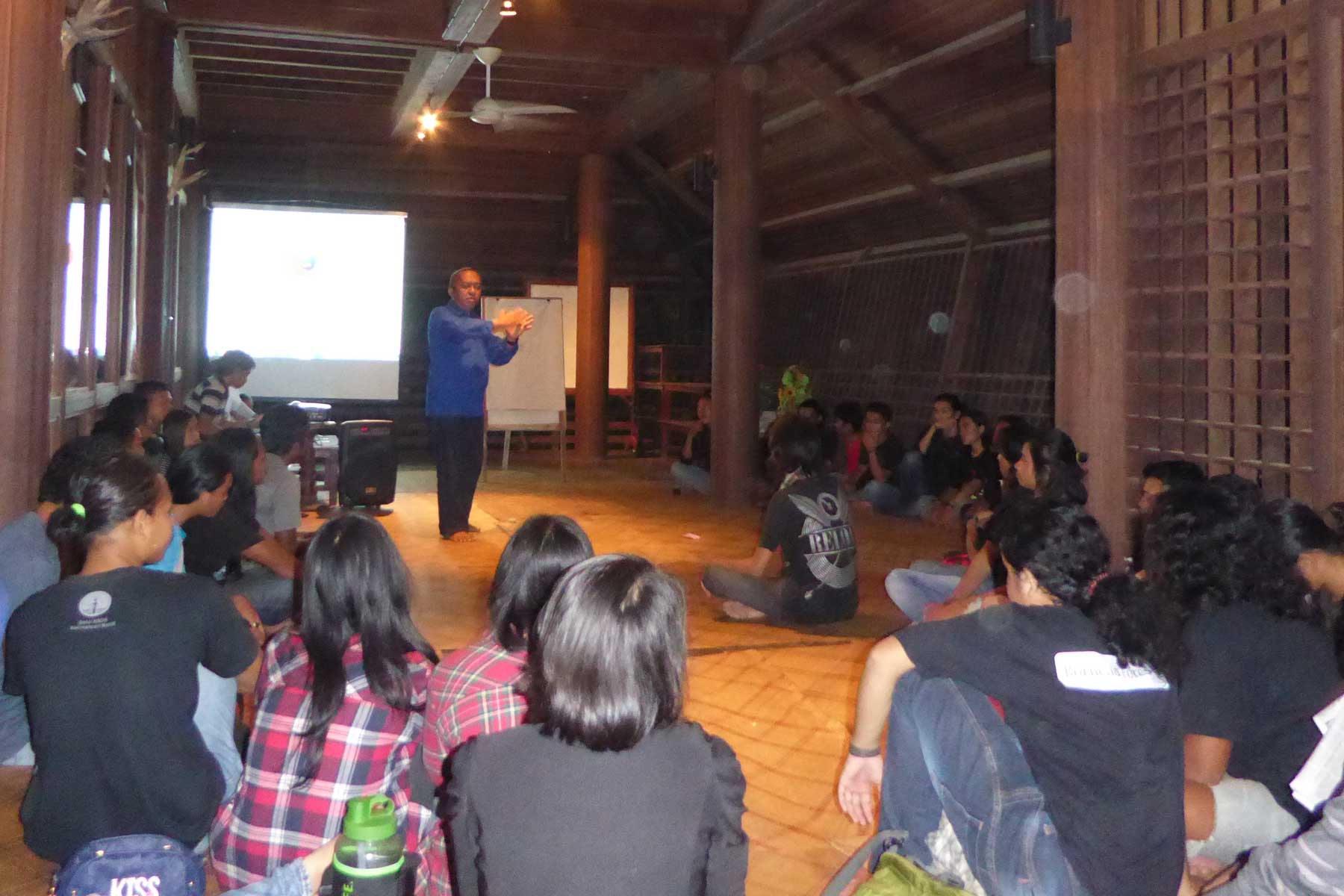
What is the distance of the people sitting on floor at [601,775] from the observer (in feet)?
4.25

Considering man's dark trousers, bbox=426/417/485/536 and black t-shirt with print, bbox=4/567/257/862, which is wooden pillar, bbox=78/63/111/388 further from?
black t-shirt with print, bbox=4/567/257/862

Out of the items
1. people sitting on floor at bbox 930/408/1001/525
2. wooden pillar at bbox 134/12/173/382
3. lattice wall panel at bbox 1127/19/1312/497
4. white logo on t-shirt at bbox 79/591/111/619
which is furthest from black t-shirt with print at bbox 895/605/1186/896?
wooden pillar at bbox 134/12/173/382

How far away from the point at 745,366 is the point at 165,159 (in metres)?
3.98

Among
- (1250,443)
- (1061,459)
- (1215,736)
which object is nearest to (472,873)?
(1215,736)

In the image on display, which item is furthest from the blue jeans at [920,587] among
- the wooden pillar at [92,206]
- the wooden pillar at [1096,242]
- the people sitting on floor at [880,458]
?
the people sitting on floor at [880,458]

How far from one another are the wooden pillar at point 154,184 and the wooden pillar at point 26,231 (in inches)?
141

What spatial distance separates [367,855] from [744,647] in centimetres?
262

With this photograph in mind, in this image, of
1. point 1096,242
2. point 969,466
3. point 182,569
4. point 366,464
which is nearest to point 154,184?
point 366,464

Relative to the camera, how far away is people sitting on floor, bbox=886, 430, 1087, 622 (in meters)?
3.52

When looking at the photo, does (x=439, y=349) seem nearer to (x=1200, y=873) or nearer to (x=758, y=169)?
(x=758, y=169)

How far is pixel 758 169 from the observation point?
7930 millimetres

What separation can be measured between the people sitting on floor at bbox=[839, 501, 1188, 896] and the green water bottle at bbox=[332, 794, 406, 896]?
773 mm

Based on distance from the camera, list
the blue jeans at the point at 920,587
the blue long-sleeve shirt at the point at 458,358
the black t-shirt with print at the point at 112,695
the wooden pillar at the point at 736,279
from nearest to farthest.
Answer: the black t-shirt with print at the point at 112,695 → the blue jeans at the point at 920,587 → the blue long-sleeve shirt at the point at 458,358 → the wooden pillar at the point at 736,279

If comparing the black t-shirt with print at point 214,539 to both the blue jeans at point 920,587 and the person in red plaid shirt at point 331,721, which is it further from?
the blue jeans at point 920,587
